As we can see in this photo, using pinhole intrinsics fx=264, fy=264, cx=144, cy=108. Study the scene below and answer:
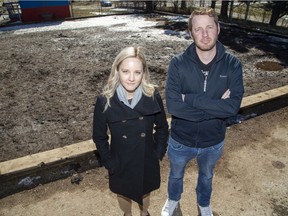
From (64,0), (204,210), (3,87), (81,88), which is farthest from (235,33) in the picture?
(64,0)

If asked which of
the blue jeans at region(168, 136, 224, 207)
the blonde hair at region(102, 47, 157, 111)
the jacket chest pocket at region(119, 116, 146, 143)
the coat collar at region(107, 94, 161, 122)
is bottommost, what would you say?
the blue jeans at region(168, 136, 224, 207)

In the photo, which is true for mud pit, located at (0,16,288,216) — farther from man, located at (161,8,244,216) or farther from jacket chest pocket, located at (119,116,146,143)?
jacket chest pocket, located at (119,116,146,143)

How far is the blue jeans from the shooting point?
2.91 metres

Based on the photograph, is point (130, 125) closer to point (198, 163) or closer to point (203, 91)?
point (203, 91)

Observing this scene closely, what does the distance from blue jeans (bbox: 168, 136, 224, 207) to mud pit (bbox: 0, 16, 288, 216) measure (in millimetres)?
387

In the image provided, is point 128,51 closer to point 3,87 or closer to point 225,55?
point 225,55

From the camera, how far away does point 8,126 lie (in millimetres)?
5090

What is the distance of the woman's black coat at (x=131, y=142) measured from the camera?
255cm

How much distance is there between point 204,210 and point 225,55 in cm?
190

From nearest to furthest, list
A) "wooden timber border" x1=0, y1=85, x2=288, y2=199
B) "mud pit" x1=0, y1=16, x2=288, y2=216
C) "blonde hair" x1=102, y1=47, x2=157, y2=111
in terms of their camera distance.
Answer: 1. "blonde hair" x1=102, y1=47, x2=157, y2=111
2. "mud pit" x1=0, y1=16, x2=288, y2=216
3. "wooden timber border" x1=0, y1=85, x2=288, y2=199

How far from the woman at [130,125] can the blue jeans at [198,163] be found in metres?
0.22

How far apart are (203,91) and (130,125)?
2.72 feet

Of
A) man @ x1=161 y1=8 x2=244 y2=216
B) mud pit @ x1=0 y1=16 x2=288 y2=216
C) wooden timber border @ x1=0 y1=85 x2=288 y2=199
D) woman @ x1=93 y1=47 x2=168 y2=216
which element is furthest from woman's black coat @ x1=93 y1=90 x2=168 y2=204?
wooden timber border @ x1=0 y1=85 x2=288 y2=199

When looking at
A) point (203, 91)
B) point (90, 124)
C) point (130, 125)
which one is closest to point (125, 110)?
point (130, 125)
